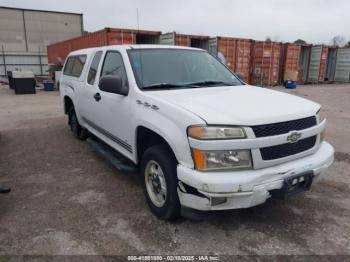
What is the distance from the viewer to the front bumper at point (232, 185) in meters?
2.45

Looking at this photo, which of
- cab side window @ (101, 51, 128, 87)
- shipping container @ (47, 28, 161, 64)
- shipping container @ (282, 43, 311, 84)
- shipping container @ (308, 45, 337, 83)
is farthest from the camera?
shipping container @ (308, 45, 337, 83)

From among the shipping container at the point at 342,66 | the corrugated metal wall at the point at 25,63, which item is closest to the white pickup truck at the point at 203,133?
the shipping container at the point at 342,66

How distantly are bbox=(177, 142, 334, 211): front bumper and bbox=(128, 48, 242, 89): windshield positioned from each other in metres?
1.34

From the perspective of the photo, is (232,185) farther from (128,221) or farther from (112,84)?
(112,84)

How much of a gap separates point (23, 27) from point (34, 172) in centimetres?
4529

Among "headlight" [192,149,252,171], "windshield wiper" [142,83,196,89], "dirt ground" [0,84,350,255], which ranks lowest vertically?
"dirt ground" [0,84,350,255]

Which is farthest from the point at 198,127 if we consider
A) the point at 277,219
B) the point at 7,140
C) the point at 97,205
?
the point at 7,140

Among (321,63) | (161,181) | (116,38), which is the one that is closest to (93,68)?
(161,181)

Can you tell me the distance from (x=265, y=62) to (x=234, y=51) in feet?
9.80

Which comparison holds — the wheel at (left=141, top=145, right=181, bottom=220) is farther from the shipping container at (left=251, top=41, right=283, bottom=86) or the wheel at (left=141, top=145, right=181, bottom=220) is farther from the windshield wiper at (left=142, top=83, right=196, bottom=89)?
the shipping container at (left=251, top=41, right=283, bottom=86)

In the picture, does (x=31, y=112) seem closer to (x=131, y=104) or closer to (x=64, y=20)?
(x=131, y=104)

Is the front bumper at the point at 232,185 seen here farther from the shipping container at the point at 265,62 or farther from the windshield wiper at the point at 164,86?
the shipping container at the point at 265,62

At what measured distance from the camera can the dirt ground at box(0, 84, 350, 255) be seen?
2777 mm

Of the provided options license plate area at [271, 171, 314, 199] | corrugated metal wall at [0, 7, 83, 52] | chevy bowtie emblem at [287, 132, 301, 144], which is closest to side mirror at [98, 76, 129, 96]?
chevy bowtie emblem at [287, 132, 301, 144]
